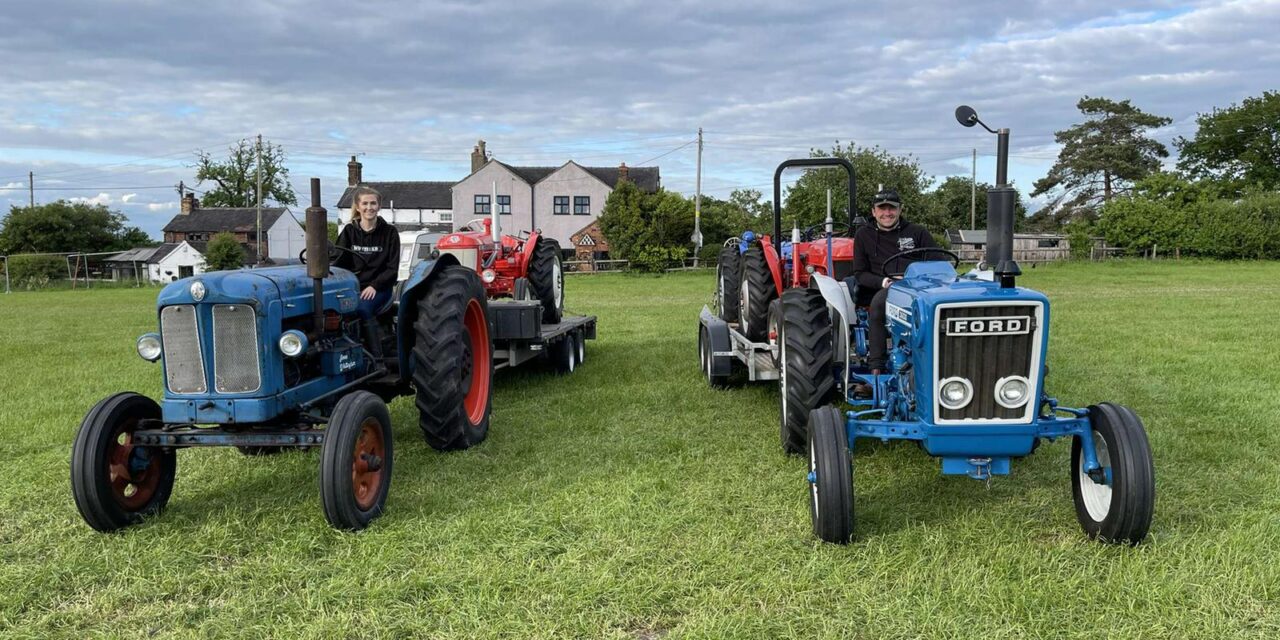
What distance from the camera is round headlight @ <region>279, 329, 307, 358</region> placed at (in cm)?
445

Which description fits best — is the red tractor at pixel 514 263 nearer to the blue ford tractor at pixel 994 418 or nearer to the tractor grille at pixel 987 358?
the blue ford tractor at pixel 994 418

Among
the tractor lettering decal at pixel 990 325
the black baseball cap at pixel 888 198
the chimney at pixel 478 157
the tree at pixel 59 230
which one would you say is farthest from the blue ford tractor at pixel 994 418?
the tree at pixel 59 230

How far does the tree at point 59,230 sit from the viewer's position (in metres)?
55.0

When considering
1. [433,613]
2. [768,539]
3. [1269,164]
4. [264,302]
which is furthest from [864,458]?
[1269,164]

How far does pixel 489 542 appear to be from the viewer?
4070mm

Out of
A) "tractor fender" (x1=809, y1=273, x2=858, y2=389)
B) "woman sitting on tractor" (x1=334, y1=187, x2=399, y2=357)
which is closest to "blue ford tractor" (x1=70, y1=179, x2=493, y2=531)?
"woman sitting on tractor" (x1=334, y1=187, x2=399, y2=357)

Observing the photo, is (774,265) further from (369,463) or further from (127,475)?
(127,475)

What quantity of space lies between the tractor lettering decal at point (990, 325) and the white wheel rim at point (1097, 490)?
2.16 feet

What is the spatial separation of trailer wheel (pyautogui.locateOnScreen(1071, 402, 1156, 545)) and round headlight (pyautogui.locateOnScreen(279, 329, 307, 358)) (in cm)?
389

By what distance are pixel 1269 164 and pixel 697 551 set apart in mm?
60211

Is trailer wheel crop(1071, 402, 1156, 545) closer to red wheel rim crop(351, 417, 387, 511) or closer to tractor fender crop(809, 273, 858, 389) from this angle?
tractor fender crop(809, 273, 858, 389)

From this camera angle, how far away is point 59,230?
56.1 meters

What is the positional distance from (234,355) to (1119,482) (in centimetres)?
425

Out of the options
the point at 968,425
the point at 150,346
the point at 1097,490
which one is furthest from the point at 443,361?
the point at 1097,490
